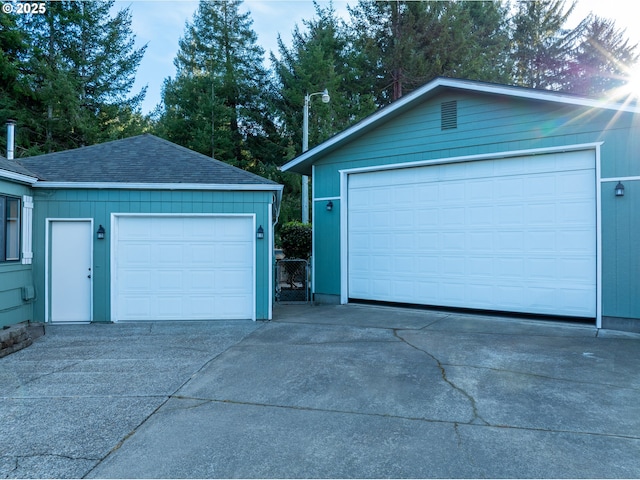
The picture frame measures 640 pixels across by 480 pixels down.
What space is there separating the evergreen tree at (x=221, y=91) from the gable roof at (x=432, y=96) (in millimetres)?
11096

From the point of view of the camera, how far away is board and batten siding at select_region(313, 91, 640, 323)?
269 inches

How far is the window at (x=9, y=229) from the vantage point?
22.8 feet

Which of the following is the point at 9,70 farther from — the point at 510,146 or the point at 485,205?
the point at 510,146

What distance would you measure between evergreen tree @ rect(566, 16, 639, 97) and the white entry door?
25.0 meters

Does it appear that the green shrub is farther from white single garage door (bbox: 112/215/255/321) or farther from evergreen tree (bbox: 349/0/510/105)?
evergreen tree (bbox: 349/0/510/105)

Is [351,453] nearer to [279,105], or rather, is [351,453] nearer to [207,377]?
[207,377]

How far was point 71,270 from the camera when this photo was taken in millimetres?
7977

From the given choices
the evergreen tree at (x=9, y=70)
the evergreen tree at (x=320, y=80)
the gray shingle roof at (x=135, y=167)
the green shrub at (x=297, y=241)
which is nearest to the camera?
the gray shingle roof at (x=135, y=167)

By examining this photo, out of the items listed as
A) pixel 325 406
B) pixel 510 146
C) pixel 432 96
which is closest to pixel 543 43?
pixel 432 96

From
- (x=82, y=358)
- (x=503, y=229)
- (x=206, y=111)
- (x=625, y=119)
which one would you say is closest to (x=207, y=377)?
(x=82, y=358)

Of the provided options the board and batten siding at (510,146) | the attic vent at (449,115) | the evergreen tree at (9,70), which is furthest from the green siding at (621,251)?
the evergreen tree at (9,70)

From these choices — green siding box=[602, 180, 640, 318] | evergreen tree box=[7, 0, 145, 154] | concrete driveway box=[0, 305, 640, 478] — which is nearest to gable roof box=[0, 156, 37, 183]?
concrete driveway box=[0, 305, 640, 478]

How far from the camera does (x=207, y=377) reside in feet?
15.7

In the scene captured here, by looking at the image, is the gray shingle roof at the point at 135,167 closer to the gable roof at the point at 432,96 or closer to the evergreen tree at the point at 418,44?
the gable roof at the point at 432,96
